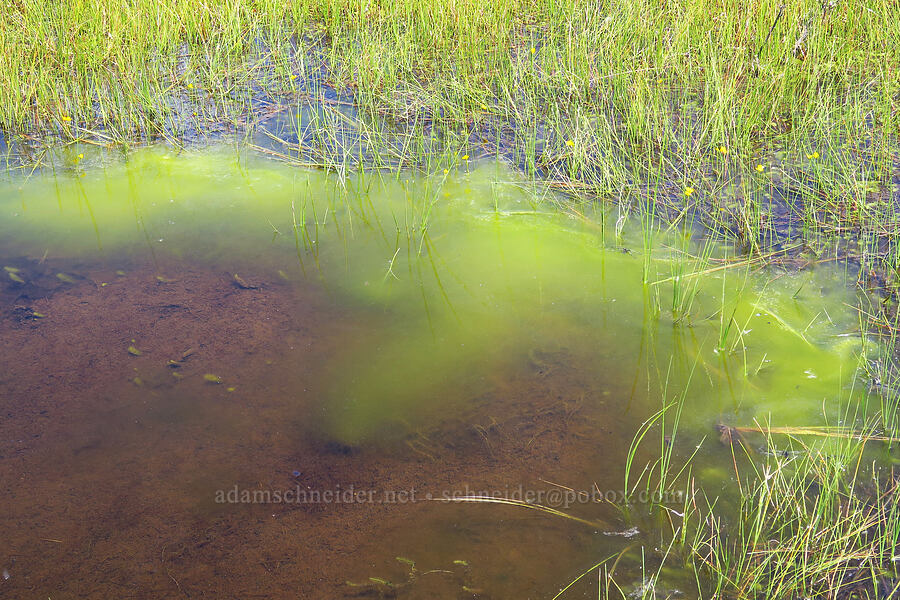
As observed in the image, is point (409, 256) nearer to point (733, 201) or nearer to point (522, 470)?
point (522, 470)

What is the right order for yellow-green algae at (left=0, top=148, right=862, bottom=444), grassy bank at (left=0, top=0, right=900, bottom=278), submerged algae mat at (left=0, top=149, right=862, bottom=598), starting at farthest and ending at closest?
grassy bank at (left=0, top=0, right=900, bottom=278) < yellow-green algae at (left=0, top=148, right=862, bottom=444) < submerged algae mat at (left=0, top=149, right=862, bottom=598)

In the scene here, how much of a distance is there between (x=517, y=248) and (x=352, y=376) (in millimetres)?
995

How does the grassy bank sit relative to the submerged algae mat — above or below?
above

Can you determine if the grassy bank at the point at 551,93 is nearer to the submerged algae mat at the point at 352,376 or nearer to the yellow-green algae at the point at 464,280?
the yellow-green algae at the point at 464,280

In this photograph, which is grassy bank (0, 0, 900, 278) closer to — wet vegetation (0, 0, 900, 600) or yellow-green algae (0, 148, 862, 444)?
wet vegetation (0, 0, 900, 600)

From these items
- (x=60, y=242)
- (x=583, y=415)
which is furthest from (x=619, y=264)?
(x=60, y=242)

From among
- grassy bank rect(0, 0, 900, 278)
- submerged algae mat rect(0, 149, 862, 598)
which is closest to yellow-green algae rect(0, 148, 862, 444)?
submerged algae mat rect(0, 149, 862, 598)

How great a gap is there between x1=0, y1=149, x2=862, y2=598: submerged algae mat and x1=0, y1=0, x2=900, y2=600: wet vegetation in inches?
0.5

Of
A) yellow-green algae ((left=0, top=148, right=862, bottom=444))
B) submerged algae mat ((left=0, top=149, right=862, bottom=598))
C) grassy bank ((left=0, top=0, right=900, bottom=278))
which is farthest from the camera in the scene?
grassy bank ((left=0, top=0, right=900, bottom=278))

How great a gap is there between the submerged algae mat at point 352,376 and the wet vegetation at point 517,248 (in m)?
0.01

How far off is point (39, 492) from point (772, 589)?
176cm

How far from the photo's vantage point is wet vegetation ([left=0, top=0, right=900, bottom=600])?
174 centimetres

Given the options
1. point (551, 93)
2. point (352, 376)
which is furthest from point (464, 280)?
point (551, 93)

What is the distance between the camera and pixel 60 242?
9.33 ft
